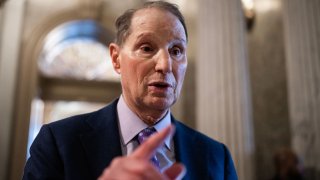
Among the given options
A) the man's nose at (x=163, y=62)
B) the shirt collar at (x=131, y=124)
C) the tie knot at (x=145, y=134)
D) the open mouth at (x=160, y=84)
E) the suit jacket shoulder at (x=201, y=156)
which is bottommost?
the suit jacket shoulder at (x=201, y=156)

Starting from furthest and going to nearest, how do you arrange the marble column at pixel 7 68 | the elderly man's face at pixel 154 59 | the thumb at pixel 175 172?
1. the marble column at pixel 7 68
2. the elderly man's face at pixel 154 59
3. the thumb at pixel 175 172

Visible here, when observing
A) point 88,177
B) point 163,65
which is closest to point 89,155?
point 88,177

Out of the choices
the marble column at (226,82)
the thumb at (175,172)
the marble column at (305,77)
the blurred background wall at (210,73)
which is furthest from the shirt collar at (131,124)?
the marble column at (305,77)

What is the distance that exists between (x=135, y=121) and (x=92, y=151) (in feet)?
0.66

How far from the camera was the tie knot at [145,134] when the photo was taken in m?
1.43

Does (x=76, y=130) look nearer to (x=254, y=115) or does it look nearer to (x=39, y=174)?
(x=39, y=174)

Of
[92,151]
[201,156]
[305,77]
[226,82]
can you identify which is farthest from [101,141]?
[305,77]

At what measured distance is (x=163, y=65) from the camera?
1.32 metres

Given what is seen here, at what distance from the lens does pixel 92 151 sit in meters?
1.34

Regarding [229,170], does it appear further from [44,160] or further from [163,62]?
[44,160]

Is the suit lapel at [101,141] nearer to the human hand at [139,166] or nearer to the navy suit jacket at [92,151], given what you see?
the navy suit jacket at [92,151]

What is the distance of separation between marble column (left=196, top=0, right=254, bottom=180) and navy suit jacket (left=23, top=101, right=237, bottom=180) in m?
3.49

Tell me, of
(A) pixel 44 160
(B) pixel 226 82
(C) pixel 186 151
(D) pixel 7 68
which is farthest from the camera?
(D) pixel 7 68

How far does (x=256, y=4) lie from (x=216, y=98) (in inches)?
107
